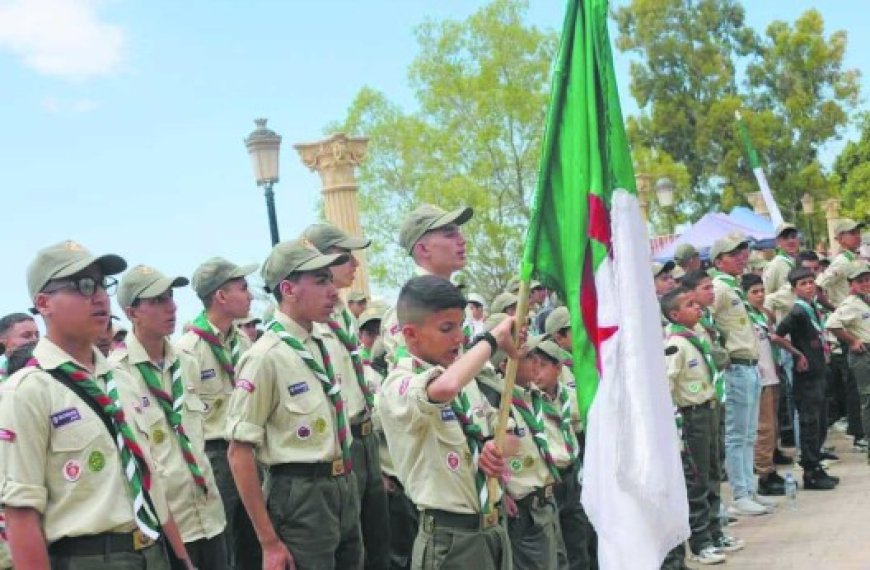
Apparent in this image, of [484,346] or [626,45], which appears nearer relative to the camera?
[484,346]

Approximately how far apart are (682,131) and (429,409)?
42991 millimetres

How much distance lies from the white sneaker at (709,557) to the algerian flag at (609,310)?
159 inches

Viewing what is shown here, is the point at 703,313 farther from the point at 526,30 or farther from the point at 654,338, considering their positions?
the point at 526,30

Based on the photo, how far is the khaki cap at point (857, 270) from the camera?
36.8ft

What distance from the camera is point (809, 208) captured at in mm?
42938

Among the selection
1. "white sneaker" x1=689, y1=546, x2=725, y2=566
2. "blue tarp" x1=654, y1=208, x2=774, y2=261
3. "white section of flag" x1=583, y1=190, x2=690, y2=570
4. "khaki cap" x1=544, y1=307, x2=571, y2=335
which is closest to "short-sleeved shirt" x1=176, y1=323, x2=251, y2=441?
"khaki cap" x1=544, y1=307, x2=571, y2=335

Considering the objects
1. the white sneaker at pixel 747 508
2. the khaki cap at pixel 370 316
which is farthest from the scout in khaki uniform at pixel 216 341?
the white sneaker at pixel 747 508

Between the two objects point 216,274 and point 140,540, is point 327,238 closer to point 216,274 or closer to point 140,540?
point 216,274

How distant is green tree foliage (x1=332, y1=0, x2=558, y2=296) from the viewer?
3316 cm

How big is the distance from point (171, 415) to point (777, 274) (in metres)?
9.01

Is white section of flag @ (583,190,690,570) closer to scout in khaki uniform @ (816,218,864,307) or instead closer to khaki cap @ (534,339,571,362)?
khaki cap @ (534,339,571,362)

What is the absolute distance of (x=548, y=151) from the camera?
4051 mm

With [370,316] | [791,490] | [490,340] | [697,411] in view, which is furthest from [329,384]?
[791,490]

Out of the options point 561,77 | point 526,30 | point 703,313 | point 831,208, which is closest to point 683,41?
point 831,208
